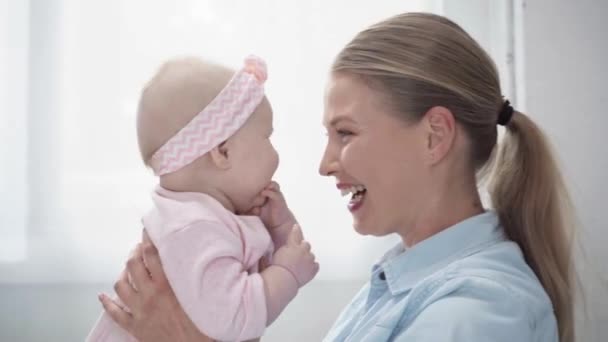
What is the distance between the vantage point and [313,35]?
83.9 inches

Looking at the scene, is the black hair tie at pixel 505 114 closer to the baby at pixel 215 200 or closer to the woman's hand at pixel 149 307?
the baby at pixel 215 200

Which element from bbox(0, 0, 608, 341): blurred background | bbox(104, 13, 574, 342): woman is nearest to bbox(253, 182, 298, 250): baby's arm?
bbox(104, 13, 574, 342): woman

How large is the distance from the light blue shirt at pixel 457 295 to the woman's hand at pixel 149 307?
0.31 metres

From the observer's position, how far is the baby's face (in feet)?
4.30

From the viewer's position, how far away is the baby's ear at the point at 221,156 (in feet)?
4.24

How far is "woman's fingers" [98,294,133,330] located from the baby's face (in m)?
0.30

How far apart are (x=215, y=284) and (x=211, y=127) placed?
292 mm

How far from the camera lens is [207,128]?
127 cm

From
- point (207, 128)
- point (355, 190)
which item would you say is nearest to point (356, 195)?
point (355, 190)

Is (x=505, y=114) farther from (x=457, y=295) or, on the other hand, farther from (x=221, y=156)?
(x=221, y=156)

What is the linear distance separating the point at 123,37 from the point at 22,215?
649 mm

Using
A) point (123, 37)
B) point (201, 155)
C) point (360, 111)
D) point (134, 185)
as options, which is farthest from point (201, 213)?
point (123, 37)

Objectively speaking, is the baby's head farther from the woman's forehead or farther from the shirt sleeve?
the shirt sleeve

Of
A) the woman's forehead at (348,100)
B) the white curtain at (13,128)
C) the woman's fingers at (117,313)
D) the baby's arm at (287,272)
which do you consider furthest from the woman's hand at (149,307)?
the white curtain at (13,128)
